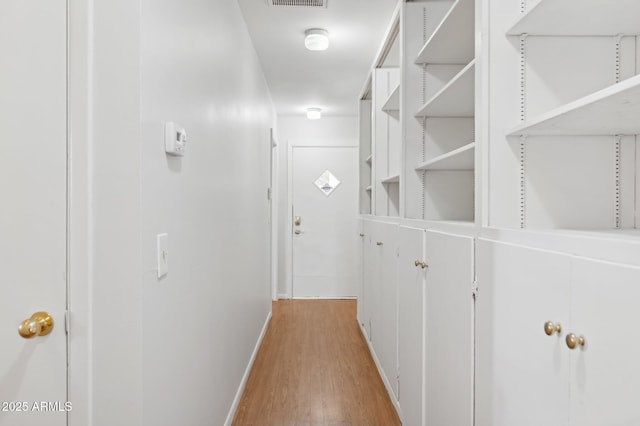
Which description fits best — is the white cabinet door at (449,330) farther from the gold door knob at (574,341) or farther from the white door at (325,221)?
the white door at (325,221)

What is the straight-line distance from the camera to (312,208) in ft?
17.2

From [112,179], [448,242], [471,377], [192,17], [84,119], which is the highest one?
[192,17]

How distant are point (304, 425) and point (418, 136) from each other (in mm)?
1745

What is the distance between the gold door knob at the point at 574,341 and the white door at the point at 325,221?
4.43 metres

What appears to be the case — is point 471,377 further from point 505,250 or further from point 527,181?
point 527,181

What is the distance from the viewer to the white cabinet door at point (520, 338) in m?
0.82

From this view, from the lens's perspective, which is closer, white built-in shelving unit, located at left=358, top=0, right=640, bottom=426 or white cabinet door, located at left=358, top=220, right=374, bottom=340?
white built-in shelving unit, located at left=358, top=0, right=640, bottom=426

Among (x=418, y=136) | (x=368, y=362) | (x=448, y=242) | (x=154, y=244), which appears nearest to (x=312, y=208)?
(x=368, y=362)

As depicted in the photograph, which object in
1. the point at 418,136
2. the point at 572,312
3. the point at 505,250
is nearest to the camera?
the point at 572,312

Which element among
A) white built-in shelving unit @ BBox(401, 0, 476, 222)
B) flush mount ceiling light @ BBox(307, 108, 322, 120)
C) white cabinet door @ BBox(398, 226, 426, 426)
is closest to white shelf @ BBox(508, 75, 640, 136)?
white cabinet door @ BBox(398, 226, 426, 426)

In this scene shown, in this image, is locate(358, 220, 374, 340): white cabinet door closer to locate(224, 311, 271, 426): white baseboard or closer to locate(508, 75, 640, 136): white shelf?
locate(224, 311, 271, 426): white baseboard

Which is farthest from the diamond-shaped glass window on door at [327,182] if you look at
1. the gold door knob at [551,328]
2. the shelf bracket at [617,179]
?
the gold door knob at [551,328]

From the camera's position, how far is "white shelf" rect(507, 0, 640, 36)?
93 cm

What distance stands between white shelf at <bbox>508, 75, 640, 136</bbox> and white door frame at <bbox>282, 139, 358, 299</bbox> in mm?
4158
